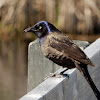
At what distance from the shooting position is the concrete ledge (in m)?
4.09

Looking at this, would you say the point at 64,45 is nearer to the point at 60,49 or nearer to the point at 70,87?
the point at 60,49

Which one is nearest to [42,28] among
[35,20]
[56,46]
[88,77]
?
[56,46]

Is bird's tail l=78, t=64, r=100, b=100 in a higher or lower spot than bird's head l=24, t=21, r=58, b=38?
lower

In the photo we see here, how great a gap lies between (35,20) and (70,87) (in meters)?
9.85

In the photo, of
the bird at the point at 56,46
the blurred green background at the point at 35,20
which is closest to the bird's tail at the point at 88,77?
the bird at the point at 56,46

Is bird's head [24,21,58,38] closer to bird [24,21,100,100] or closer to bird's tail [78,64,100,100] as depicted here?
bird [24,21,100,100]

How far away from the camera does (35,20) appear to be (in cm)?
1453

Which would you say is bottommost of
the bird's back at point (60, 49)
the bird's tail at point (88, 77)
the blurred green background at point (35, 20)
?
the blurred green background at point (35, 20)

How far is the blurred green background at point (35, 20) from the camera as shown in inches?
535

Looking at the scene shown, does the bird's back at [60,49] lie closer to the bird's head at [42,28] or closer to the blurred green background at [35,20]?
the bird's head at [42,28]

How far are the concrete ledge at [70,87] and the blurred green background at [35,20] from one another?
6.80 metres

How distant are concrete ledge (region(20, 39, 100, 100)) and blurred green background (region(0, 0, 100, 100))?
22.3 ft

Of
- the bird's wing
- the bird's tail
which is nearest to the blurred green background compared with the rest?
the bird's wing

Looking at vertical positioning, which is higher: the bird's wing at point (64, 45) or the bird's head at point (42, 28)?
the bird's head at point (42, 28)
